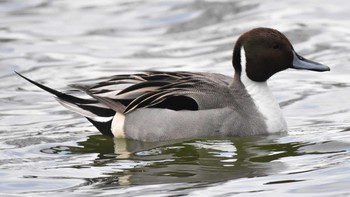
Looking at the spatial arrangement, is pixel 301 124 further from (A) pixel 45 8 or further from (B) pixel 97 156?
(A) pixel 45 8

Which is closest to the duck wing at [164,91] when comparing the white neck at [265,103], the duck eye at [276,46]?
the white neck at [265,103]

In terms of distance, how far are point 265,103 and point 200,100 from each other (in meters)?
0.66

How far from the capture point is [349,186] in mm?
8273

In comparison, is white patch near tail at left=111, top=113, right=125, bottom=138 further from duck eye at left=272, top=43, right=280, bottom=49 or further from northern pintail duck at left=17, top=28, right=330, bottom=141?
duck eye at left=272, top=43, right=280, bottom=49

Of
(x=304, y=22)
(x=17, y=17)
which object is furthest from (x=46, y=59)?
(x=304, y=22)

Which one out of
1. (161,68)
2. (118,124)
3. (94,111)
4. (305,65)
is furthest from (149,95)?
(161,68)

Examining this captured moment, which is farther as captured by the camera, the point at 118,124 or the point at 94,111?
the point at 94,111

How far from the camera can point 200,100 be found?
1020cm

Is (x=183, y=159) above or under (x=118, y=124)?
under

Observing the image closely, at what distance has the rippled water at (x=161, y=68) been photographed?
28.7ft

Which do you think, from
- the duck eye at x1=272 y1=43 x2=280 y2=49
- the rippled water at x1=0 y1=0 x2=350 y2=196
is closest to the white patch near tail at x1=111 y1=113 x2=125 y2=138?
the rippled water at x1=0 y1=0 x2=350 y2=196

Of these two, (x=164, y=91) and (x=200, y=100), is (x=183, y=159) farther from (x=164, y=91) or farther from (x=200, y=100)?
(x=164, y=91)

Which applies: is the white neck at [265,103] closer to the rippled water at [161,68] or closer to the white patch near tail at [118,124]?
the rippled water at [161,68]

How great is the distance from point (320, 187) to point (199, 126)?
6.77 ft
